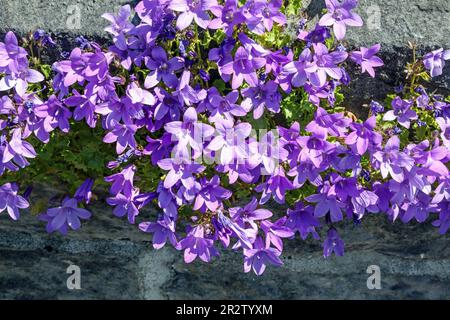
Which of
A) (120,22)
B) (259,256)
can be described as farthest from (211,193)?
(120,22)

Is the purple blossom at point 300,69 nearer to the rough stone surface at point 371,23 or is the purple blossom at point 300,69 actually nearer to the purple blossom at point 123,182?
the rough stone surface at point 371,23

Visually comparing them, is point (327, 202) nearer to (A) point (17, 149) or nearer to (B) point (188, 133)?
(B) point (188, 133)

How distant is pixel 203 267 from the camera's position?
3549 millimetres

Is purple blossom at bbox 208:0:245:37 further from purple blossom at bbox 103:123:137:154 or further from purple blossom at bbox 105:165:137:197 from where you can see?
purple blossom at bbox 105:165:137:197

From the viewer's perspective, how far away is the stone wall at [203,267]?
11.2 feet

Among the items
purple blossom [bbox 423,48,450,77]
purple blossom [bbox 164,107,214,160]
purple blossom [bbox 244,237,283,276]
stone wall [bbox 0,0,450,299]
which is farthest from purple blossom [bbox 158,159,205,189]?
purple blossom [bbox 423,48,450,77]

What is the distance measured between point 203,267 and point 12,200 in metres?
1.01

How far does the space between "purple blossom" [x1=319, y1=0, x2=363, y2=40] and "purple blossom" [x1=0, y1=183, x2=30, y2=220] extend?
4.69 feet

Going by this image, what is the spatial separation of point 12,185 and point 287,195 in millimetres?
1167

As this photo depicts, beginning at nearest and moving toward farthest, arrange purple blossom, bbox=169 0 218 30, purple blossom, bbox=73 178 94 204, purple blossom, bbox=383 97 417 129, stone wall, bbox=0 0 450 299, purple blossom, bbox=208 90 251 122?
purple blossom, bbox=169 0 218 30 < purple blossom, bbox=208 90 251 122 < purple blossom, bbox=383 97 417 129 < purple blossom, bbox=73 178 94 204 < stone wall, bbox=0 0 450 299

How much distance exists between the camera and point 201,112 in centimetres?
291

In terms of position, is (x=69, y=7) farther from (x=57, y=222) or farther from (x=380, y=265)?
(x=380, y=265)

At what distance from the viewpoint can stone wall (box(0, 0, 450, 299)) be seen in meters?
3.41

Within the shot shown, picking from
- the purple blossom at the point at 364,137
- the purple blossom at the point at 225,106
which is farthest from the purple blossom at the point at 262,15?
the purple blossom at the point at 364,137
